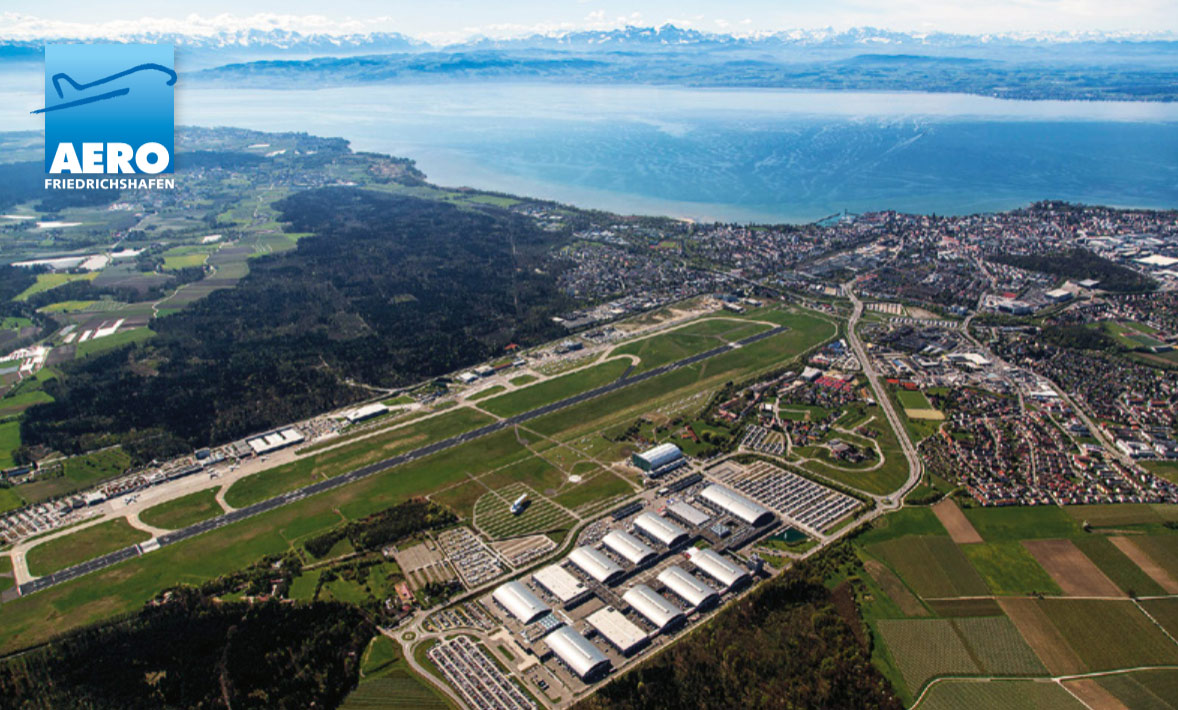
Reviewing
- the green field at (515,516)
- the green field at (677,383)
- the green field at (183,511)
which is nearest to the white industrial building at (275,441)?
the green field at (183,511)

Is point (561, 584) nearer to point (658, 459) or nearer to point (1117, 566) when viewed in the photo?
point (658, 459)

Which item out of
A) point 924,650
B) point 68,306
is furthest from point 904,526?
point 68,306

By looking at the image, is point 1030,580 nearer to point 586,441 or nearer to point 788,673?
point 788,673

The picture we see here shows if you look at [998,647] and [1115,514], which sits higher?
[1115,514]

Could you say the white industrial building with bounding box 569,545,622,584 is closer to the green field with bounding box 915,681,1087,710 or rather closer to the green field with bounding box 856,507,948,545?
the green field with bounding box 856,507,948,545

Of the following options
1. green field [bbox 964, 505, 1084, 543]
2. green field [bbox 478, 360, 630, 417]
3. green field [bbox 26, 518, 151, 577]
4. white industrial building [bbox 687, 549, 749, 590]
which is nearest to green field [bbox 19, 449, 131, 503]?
green field [bbox 26, 518, 151, 577]

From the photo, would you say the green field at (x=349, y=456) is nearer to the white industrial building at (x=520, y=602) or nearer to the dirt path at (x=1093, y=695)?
the white industrial building at (x=520, y=602)

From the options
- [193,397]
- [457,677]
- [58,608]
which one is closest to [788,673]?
[457,677]
